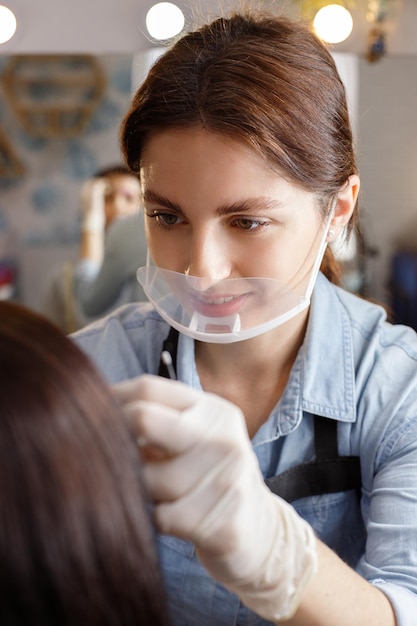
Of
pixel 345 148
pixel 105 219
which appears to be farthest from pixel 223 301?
pixel 105 219

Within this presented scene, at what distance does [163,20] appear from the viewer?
72.0 inches

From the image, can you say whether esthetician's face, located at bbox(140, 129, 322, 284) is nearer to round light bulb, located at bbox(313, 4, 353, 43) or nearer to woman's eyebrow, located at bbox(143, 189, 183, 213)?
woman's eyebrow, located at bbox(143, 189, 183, 213)

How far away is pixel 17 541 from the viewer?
1.83ft

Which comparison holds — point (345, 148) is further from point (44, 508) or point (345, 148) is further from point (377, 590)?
point (44, 508)

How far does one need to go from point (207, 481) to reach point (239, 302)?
1.55 ft

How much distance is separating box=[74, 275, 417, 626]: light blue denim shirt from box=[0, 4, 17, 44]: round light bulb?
967 millimetres

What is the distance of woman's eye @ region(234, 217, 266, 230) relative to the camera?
1104 millimetres

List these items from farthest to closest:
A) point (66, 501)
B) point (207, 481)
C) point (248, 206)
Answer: point (248, 206)
point (207, 481)
point (66, 501)

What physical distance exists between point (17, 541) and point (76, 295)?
8.48ft

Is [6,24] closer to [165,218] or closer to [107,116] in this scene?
[165,218]

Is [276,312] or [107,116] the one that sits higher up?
[276,312]

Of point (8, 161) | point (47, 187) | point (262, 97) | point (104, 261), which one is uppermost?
point (262, 97)

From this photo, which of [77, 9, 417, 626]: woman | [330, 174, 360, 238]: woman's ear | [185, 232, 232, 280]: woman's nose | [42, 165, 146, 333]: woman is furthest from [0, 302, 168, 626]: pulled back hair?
[42, 165, 146, 333]: woman

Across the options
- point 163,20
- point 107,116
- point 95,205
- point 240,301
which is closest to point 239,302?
point 240,301
